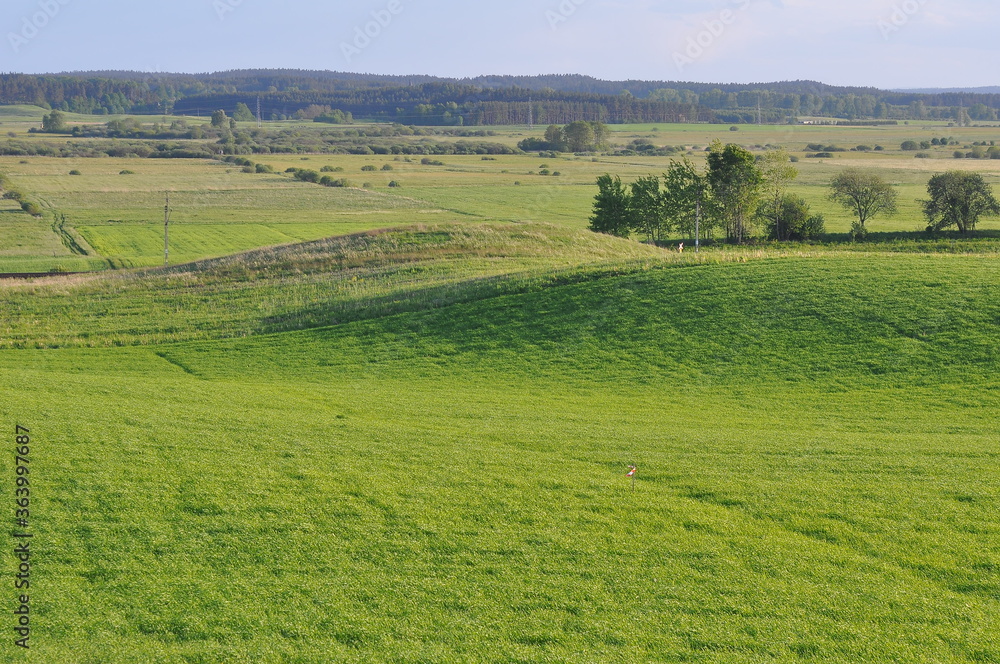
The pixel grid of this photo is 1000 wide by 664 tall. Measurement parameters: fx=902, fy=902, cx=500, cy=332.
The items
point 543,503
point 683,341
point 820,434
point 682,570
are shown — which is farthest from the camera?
point 683,341

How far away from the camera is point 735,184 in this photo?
79.4 meters

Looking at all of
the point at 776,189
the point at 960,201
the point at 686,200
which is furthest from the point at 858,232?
the point at 686,200

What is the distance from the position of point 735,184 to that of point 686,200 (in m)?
5.06

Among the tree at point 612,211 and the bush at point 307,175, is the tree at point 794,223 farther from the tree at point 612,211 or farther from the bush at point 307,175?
the bush at point 307,175

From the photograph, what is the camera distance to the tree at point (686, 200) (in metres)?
82.0

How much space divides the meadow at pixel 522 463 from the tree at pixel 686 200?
34427 mm

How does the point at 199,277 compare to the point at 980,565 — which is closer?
the point at 980,565

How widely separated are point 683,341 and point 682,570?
21.5 m

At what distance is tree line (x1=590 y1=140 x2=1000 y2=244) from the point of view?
257 feet

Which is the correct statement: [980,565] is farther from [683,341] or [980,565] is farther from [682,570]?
[683,341]

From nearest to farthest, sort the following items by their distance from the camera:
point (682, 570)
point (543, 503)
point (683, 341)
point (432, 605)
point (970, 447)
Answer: point (432, 605) < point (682, 570) < point (543, 503) < point (970, 447) < point (683, 341)

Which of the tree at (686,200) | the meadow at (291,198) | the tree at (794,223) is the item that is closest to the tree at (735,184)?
the tree at (686,200)

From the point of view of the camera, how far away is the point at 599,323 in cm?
3978

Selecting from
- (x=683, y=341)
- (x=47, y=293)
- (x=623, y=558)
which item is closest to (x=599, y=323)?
(x=683, y=341)
